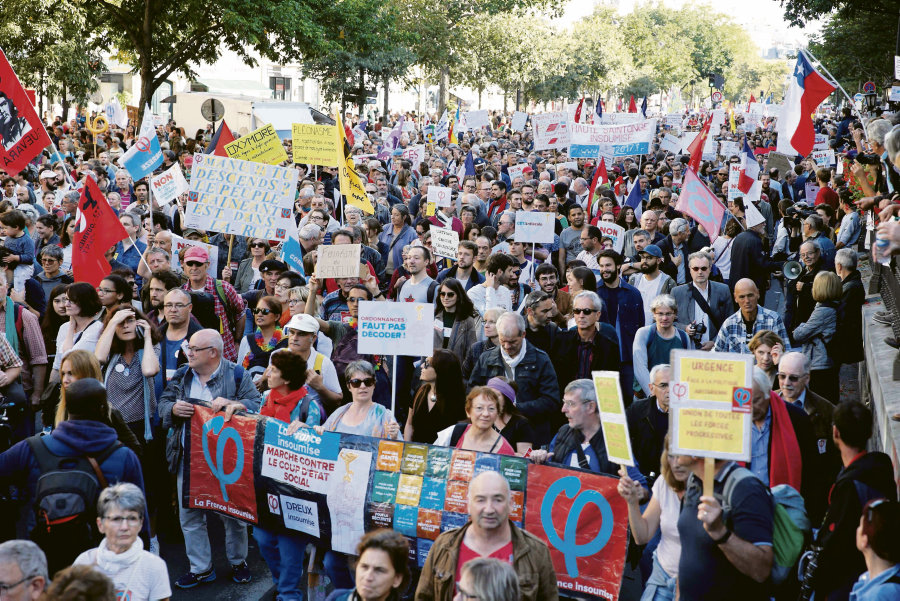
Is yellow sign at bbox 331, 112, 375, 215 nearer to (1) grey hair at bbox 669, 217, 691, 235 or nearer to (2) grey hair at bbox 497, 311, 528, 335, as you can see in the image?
(1) grey hair at bbox 669, 217, 691, 235

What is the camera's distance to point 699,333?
9.25m

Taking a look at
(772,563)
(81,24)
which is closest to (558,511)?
(772,563)

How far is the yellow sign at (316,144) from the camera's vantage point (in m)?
14.6

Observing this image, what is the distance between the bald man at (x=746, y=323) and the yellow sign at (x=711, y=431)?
434 centimetres

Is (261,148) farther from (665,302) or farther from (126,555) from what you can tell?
(126,555)

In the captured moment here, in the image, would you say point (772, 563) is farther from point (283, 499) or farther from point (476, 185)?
point (476, 185)

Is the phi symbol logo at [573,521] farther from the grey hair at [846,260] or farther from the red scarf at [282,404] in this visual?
the grey hair at [846,260]

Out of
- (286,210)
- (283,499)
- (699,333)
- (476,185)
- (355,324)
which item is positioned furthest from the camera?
(476,185)

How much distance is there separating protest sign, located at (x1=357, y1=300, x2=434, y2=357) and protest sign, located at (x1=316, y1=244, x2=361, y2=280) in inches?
71.6

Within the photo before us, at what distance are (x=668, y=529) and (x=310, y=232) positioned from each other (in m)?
7.79

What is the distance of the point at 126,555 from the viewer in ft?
15.5

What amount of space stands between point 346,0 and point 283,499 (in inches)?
1304

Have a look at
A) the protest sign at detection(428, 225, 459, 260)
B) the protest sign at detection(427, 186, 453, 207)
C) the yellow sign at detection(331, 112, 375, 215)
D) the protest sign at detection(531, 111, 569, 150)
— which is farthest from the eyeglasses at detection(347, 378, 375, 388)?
the protest sign at detection(531, 111, 569, 150)

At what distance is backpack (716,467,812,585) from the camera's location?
436 cm
